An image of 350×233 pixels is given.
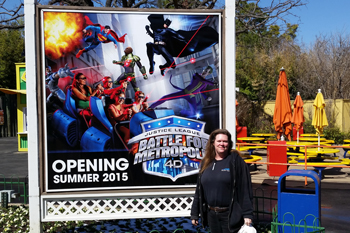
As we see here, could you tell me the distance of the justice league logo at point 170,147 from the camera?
256 inches

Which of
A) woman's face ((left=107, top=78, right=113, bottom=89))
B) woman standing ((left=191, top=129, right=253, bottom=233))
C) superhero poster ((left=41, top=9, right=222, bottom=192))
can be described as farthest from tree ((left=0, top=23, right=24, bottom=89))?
woman standing ((left=191, top=129, right=253, bottom=233))

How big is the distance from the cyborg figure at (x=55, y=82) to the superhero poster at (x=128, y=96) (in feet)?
0.05

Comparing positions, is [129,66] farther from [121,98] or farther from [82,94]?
[82,94]

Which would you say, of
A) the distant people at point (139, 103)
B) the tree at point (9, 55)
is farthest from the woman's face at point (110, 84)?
the tree at point (9, 55)

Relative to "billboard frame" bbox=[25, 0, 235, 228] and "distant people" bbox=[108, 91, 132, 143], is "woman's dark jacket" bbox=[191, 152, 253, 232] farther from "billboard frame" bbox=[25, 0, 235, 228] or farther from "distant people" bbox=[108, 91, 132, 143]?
"distant people" bbox=[108, 91, 132, 143]

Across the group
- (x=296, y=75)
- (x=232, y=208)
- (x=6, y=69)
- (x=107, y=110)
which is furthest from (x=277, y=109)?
(x=6, y=69)

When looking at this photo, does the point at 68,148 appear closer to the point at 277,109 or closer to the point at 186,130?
the point at 186,130

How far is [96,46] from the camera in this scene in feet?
21.0

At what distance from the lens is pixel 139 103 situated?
6.48 m

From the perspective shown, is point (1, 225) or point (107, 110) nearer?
point (107, 110)

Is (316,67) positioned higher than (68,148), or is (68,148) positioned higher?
(316,67)

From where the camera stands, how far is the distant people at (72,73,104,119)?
6.36 metres

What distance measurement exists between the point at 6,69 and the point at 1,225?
3382cm

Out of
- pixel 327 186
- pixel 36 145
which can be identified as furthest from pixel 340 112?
pixel 36 145
